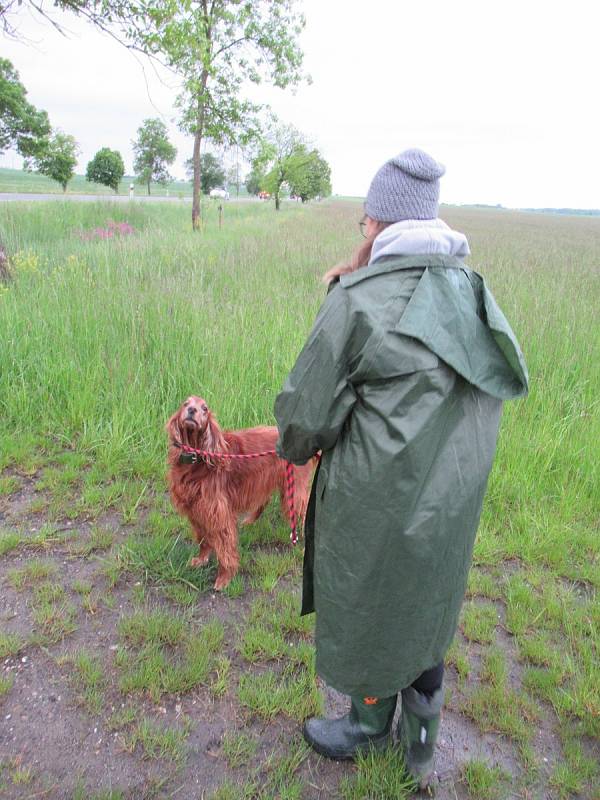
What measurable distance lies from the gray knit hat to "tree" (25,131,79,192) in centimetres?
4318

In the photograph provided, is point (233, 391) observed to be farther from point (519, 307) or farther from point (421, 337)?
point (519, 307)

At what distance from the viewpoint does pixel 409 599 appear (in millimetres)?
1733

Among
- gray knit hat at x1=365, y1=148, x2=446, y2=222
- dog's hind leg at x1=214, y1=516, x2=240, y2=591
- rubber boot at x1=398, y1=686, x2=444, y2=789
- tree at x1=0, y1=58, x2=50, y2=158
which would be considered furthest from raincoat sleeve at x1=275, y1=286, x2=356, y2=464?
tree at x1=0, y1=58, x2=50, y2=158

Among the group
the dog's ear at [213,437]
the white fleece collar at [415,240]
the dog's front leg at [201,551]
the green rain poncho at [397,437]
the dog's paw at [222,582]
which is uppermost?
the white fleece collar at [415,240]

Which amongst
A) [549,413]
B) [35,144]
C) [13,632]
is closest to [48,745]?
[13,632]

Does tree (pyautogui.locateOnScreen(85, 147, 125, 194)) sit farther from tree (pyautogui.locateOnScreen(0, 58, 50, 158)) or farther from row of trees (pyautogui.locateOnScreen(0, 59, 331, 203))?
tree (pyautogui.locateOnScreen(0, 58, 50, 158))

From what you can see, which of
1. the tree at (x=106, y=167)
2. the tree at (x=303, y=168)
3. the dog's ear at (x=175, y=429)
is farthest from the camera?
the tree at (x=106, y=167)

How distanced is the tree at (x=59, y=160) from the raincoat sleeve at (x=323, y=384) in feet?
142

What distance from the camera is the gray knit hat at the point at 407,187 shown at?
1.64m

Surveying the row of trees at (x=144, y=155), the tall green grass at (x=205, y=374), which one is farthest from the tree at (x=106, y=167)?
the tall green grass at (x=205, y=374)

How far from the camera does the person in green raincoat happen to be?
1.53 meters

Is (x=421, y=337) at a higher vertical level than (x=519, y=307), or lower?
higher

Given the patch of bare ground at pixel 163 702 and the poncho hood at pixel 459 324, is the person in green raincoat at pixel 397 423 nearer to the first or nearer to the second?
the poncho hood at pixel 459 324

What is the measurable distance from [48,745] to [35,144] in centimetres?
3960
